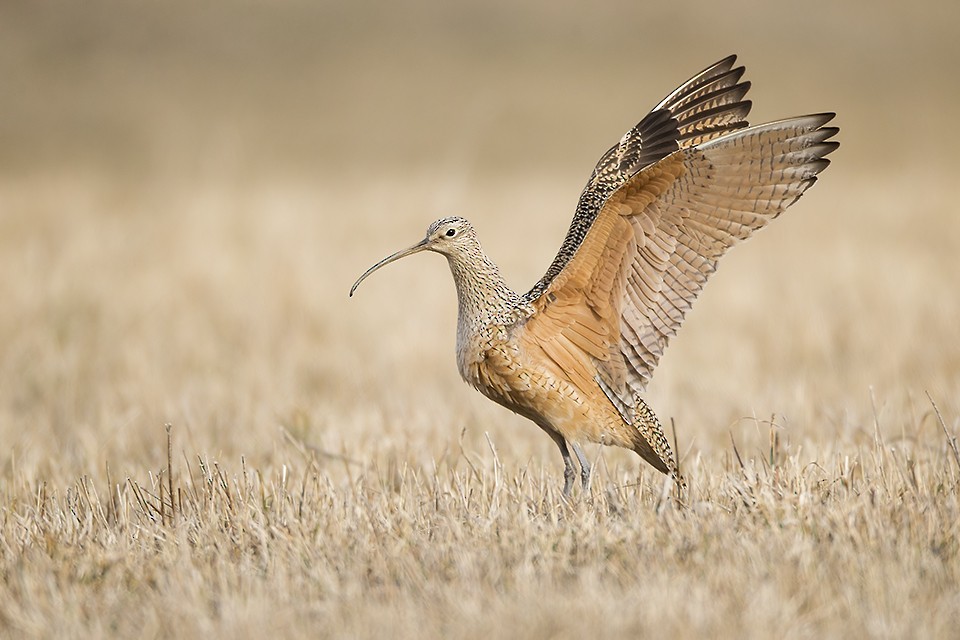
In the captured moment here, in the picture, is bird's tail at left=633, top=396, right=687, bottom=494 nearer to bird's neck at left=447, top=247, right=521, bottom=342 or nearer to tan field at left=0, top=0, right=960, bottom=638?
tan field at left=0, top=0, right=960, bottom=638

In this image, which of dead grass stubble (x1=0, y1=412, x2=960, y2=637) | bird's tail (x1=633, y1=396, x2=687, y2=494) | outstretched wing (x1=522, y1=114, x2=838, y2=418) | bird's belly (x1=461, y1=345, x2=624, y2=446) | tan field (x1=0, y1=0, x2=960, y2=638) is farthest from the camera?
bird's tail (x1=633, y1=396, x2=687, y2=494)

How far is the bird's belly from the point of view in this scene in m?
4.80

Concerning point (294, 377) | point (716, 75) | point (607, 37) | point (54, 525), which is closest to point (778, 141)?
point (716, 75)

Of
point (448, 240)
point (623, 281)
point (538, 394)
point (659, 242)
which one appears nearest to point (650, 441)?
point (538, 394)

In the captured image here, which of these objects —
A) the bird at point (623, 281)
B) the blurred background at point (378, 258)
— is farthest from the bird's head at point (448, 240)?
the blurred background at point (378, 258)

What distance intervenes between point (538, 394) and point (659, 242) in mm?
827

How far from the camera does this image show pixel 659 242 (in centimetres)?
485

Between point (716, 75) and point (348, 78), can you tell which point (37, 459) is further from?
point (348, 78)

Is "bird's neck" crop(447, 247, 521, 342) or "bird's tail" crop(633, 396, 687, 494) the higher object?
"bird's neck" crop(447, 247, 521, 342)

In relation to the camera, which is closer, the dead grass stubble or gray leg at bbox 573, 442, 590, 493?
the dead grass stubble

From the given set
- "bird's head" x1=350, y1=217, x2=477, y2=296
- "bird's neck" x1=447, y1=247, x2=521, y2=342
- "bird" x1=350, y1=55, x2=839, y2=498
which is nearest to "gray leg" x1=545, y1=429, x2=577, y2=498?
"bird" x1=350, y1=55, x2=839, y2=498

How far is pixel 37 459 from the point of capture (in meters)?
6.48

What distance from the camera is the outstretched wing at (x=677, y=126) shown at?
16.9ft

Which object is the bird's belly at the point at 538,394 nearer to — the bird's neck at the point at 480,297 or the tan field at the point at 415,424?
the bird's neck at the point at 480,297
